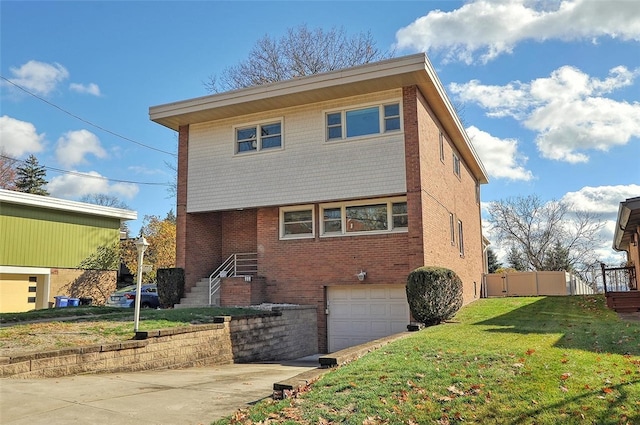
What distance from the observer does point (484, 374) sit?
20.9 feet

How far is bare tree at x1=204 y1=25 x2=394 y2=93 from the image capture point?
29.2 meters

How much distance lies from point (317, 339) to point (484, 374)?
9.73 meters

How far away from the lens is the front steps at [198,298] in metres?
16.9

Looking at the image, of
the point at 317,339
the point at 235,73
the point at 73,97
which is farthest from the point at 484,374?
the point at 235,73

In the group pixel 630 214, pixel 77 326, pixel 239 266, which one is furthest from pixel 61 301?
pixel 630 214

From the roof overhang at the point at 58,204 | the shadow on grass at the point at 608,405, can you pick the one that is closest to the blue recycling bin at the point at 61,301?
the roof overhang at the point at 58,204

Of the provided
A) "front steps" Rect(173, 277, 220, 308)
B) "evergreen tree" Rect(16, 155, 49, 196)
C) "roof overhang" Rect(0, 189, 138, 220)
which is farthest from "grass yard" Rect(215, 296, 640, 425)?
"evergreen tree" Rect(16, 155, 49, 196)

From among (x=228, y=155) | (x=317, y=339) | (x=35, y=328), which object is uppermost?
(x=228, y=155)

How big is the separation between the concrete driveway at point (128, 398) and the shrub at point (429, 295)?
5.35 meters

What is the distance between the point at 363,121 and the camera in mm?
15766

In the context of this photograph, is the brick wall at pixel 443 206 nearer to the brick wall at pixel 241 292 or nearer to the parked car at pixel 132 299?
the brick wall at pixel 241 292

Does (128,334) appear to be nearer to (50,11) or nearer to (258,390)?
(258,390)

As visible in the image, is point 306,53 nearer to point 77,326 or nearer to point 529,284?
point 529,284

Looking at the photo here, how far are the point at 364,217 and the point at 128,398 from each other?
34.5 ft
